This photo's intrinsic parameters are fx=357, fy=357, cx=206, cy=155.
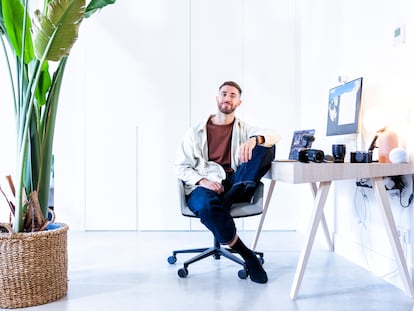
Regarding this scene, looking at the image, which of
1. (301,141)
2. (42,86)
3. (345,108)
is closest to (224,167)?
(301,141)

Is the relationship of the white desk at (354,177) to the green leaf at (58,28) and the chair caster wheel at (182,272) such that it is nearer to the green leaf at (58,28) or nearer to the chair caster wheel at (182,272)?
the chair caster wheel at (182,272)

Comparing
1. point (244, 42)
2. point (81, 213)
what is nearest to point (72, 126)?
point (81, 213)

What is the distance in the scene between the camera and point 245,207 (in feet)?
6.95

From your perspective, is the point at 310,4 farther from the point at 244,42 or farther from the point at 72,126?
the point at 72,126

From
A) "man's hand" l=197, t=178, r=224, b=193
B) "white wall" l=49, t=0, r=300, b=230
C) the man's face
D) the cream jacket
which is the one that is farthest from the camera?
"white wall" l=49, t=0, r=300, b=230

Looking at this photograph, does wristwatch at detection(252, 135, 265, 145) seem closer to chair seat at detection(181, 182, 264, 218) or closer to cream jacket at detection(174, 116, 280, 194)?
cream jacket at detection(174, 116, 280, 194)

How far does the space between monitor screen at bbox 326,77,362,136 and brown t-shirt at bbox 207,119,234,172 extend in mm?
717

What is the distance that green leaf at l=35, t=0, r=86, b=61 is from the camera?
1562 mm

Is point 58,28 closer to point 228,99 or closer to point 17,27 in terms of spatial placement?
point 17,27

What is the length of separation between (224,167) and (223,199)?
0.33 meters

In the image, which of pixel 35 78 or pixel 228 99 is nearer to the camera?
pixel 35 78

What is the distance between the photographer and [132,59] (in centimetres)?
334

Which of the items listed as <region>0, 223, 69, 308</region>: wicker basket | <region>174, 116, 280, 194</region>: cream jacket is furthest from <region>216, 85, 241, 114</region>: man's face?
<region>0, 223, 69, 308</region>: wicker basket

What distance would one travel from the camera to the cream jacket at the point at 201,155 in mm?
2277
